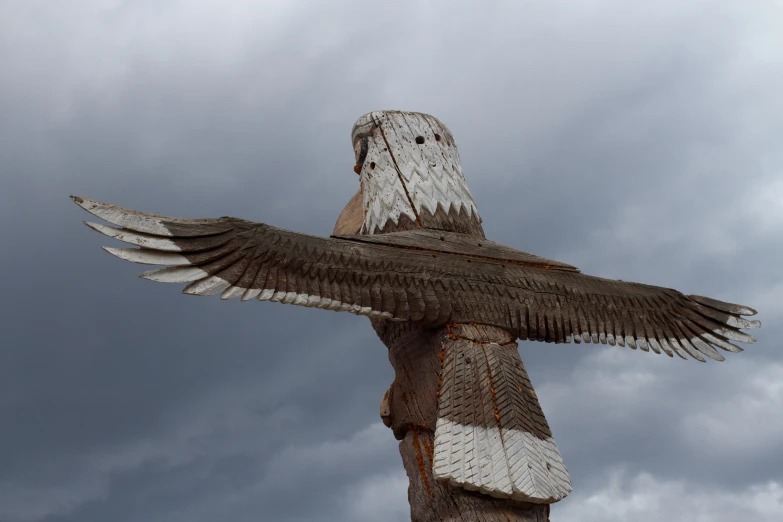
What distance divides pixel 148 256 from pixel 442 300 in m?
1.65

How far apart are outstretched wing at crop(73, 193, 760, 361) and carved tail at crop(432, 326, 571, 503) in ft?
0.91

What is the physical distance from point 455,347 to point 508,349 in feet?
1.22

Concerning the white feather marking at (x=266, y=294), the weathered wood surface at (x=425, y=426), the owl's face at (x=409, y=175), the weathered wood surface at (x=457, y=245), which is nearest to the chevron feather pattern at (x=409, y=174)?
the owl's face at (x=409, y=175)

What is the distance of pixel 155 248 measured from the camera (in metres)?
3.99

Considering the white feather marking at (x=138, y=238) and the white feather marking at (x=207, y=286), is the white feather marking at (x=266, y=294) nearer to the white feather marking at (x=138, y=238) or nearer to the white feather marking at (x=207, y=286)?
the white feather marking at (x=207, y=286)

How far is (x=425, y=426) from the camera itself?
15.6 feet

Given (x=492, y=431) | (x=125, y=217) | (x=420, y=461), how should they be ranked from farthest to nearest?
1. (x=420, y=461)
2. (x=492, y=431)
3. (x=125, y=217)

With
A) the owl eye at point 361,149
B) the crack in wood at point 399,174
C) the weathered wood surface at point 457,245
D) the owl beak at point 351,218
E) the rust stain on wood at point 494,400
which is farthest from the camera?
the owl beak at point 351,218

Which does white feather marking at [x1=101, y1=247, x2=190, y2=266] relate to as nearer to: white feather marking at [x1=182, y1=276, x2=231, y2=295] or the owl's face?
white feather marking at [x1=182, y1=276, x2=231, y2=295]

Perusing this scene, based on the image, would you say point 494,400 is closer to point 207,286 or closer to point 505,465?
point 505,465

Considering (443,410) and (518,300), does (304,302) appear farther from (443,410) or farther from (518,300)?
(518,300)

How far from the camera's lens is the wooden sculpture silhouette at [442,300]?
413cm

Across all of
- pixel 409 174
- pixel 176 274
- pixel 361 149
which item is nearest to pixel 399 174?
pixel 409 174

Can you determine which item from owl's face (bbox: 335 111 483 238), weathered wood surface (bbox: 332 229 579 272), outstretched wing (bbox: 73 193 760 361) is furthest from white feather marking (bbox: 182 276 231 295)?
owl's face (bbox: 335 111 483 238)
